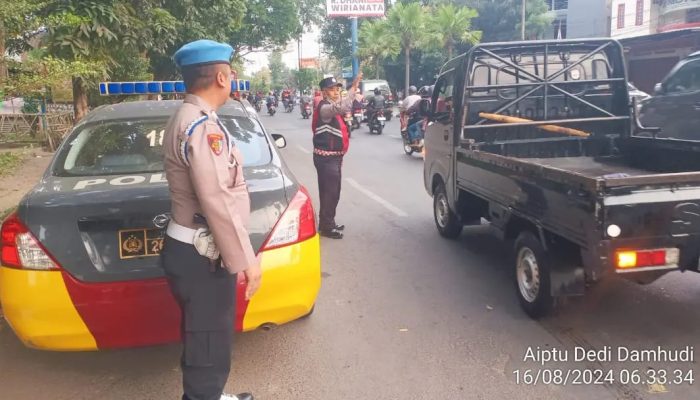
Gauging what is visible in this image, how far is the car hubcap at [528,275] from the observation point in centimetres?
387

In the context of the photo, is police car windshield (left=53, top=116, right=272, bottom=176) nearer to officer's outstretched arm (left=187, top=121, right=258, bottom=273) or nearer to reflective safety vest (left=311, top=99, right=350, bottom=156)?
officer's outstretched arm (left=187, top=121, right=258, bottom=273)

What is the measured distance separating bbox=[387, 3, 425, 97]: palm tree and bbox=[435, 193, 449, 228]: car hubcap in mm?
25053

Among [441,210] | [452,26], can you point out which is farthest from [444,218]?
[452,26]

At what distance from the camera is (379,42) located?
33031 mm

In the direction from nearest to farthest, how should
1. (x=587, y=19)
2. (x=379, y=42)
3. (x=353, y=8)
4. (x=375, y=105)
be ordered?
(x=375, y=105)
(x=379, y=42)
(x=353, y=8)
(x=587, y=19)

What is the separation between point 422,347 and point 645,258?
1.35 metres

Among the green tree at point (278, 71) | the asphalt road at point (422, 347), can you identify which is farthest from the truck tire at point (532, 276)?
the green tree at point (278, 71)

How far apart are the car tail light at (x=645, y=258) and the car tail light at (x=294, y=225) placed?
1637mm

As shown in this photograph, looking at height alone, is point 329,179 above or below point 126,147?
below

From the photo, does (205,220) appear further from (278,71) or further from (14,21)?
(278,71)

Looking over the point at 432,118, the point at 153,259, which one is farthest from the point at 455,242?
the point at 153,259

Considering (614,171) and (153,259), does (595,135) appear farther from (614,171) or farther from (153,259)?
(153,259)

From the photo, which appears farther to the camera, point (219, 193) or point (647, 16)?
point (647, 16)

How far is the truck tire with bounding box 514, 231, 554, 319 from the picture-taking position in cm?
371
